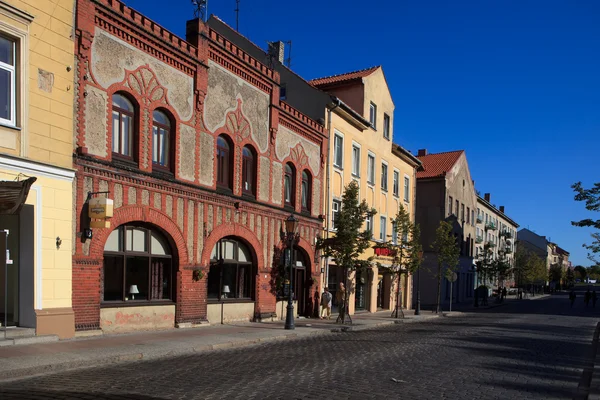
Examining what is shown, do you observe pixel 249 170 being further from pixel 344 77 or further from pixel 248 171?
pixel 344 77

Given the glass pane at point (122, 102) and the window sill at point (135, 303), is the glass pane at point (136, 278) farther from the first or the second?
the glass pane at point (122, 102)

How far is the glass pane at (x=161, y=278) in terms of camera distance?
16109mm

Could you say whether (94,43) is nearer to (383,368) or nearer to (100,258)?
(100,258)

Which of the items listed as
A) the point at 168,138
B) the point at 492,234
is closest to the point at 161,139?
the point at 168,138

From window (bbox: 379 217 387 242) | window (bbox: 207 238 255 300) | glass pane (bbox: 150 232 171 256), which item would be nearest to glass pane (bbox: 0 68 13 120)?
glass pane (bbox: 150 232 171 256)

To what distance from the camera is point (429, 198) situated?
4447cm

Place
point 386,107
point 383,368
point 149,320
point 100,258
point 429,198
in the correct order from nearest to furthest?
1. point 383,368
2. point 100,258
3. point 149,320
4. point 386,107
5. point 429,198

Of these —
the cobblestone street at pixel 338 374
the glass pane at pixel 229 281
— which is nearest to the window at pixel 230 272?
the glass pane at pixel 229 281

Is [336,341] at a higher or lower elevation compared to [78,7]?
lower

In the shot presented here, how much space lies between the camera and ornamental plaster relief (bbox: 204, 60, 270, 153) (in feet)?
59.5

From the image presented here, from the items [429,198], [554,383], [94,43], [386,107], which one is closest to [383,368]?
[554,383]

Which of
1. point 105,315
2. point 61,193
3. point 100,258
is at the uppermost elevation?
point 61,193

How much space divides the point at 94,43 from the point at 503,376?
12.5 meters

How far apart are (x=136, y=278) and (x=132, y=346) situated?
11.6ft
